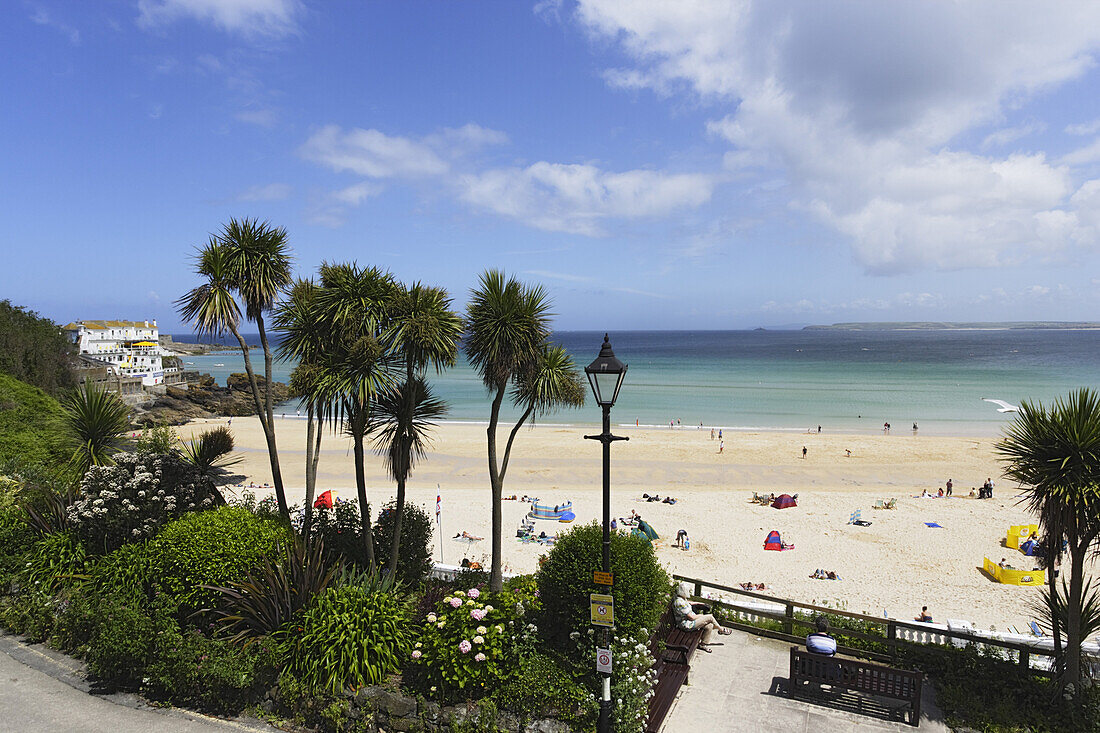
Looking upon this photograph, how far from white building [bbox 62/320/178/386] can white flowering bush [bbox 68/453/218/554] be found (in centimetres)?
8237

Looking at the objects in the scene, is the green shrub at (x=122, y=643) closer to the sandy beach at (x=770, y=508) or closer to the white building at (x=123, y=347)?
the sandy beach at (x=770, y=508)

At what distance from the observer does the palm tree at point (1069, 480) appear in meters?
7.80

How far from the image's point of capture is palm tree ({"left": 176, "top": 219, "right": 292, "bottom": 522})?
10.6 m

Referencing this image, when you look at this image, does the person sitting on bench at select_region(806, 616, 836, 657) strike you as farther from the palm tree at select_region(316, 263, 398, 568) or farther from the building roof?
the building roof

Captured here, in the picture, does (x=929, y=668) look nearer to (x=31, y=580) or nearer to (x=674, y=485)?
(x=31, y=580)

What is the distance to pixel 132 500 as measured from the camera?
9.74 meters

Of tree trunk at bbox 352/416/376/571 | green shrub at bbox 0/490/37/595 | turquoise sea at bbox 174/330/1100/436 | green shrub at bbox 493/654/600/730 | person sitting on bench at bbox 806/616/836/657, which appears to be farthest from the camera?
turquoise sea at bbox 174/330/1100/436

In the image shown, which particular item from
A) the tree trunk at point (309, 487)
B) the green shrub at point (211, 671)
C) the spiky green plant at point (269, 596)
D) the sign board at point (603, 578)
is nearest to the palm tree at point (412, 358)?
the tree trunk at point (309, 487)

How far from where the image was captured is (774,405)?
64.5 meters

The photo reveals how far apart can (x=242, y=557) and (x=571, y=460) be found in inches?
1150

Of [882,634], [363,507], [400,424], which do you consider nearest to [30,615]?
[363,507]

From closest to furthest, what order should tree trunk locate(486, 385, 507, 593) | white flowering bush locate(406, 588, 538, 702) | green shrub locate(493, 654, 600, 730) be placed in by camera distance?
green shrub locate(493, 654, 600, 730) < white flowering bush locate(406, 588, 538, 702) < tree trunk locate(486, 385, 507, 593)

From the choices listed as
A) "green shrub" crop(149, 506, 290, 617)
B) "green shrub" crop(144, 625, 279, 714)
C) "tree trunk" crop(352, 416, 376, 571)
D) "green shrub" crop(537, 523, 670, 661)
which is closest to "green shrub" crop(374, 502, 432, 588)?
"tree trunk" crop(352, 416, 376, 571)

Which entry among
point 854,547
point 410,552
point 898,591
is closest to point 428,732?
point 410,552
